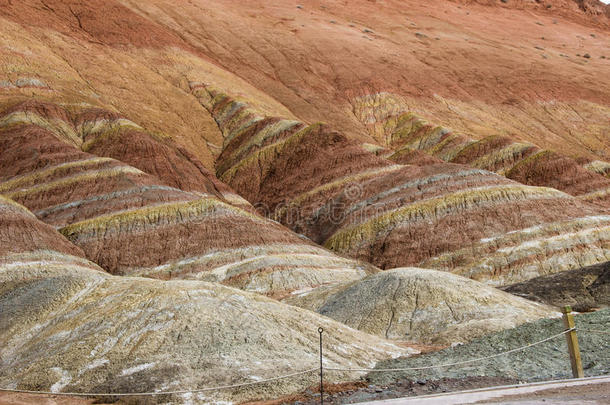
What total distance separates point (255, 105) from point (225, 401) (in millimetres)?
90896

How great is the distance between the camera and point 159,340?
83.3 ft

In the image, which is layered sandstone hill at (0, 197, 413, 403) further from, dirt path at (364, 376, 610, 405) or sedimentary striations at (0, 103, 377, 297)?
sedimentary striations at (0, 103, 377, 297)

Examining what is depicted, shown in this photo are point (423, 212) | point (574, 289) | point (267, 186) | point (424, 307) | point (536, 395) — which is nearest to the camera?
point (536, 395)

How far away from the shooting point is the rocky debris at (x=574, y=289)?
145ft

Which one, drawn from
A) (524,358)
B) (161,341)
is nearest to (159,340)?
(161,341)

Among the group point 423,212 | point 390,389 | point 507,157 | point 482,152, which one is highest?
point 390,389

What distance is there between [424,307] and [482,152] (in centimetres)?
5975

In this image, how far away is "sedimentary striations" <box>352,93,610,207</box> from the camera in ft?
267

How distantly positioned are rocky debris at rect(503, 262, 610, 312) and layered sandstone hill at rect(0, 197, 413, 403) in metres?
A: 20.7

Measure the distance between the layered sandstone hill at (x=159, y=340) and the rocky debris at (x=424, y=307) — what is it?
23.5 ft

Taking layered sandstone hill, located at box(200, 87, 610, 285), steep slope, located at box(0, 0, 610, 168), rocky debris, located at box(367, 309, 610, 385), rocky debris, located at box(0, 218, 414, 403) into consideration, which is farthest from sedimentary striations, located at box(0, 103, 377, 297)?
rocky debris, located at box(367, 309, 610, 385)

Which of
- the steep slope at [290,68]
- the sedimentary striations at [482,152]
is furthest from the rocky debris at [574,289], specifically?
the steep slope at [290,68]

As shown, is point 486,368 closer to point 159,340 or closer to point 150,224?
point 159,340

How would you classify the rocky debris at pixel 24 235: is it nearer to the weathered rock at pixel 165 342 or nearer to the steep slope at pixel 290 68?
the weathered rock at pixel 165 342
